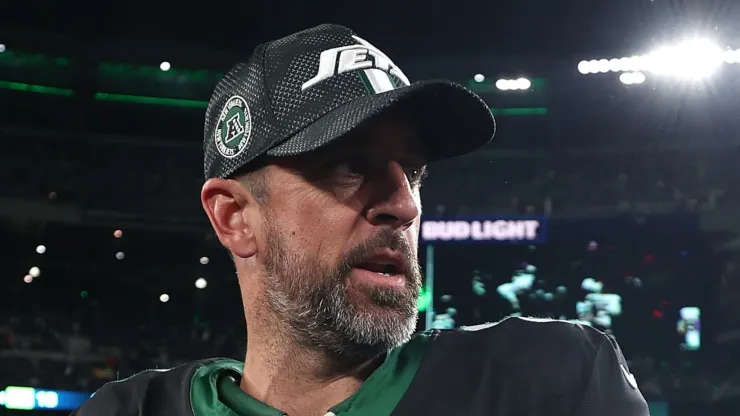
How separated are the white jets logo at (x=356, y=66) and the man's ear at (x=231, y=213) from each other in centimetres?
16

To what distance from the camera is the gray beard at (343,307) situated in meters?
0.84

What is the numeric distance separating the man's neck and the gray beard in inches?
0.7

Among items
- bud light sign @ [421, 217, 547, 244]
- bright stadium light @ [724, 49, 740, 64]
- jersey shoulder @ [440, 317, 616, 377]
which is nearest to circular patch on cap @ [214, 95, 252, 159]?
jersey shoulder @ [440, 317, 616, 377]

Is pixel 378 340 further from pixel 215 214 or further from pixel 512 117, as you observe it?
pixel 512 117

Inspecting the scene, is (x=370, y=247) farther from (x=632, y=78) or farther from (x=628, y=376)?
(x=632, y=78)

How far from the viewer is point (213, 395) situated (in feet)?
3.14

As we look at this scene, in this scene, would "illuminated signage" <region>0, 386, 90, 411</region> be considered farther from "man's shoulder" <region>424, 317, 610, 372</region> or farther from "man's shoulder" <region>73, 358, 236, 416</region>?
"man's shoulder" <region>424, 317, 610, 372</region>

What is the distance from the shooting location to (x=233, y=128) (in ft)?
3.12

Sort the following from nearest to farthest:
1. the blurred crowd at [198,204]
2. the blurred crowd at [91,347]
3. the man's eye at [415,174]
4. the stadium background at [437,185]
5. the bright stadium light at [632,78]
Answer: the man's eye at [415,174] < the blurred crowd at [91,347] < the blurred crowd at [198,204] < the stadium background at [437,185] < the bright stadium light at [632,78]

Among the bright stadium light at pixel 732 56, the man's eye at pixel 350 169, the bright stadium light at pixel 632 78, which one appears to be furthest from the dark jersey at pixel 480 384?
the bright stadium light at pixel 632 78

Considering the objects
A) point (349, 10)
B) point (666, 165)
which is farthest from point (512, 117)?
point (349, 10)

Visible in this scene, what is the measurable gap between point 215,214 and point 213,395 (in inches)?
9.1

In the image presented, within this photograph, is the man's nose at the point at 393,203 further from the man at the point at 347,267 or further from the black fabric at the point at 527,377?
the black fabric at the point at 527,377

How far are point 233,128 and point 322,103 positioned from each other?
138 mm
